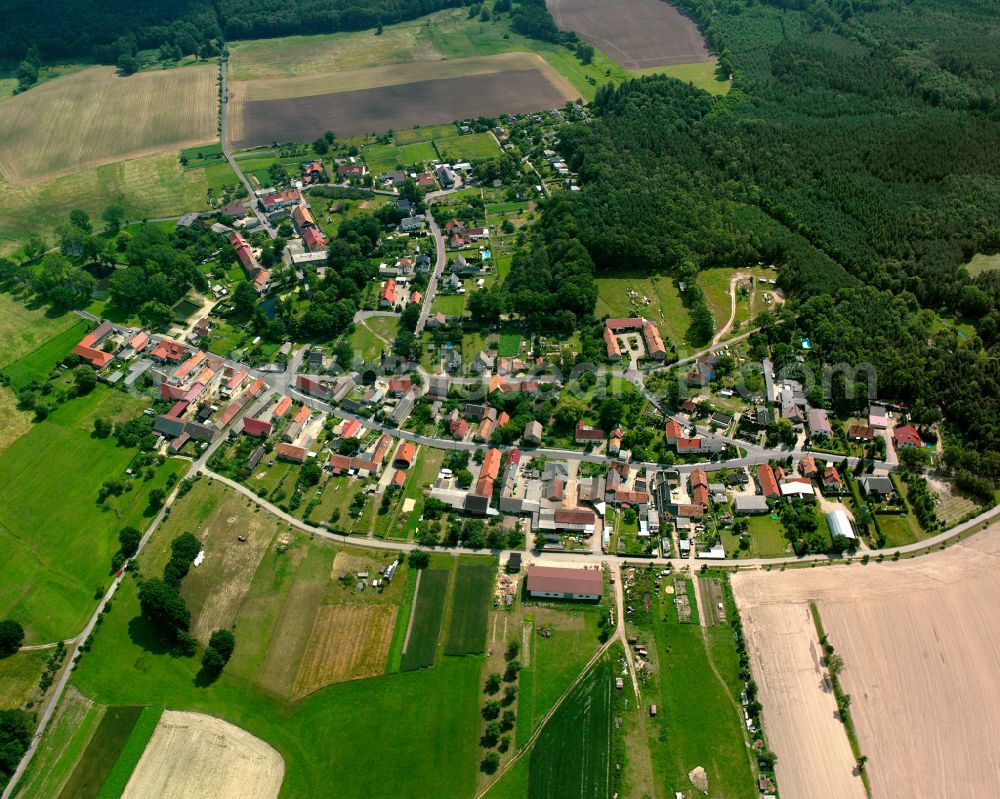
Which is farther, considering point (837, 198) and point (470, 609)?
point (837, 198)

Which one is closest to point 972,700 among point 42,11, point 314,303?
point 314,303

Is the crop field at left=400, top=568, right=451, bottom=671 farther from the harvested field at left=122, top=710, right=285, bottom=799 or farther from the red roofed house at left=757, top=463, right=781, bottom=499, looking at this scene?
the red roofed house at left=757, top=463, right=781, bottom=499

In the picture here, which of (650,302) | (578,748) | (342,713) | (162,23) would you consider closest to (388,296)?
(650,302)

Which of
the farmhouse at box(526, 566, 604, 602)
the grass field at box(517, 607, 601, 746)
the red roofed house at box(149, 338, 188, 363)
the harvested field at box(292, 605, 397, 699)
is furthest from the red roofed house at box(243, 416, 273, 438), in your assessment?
the grass field at box(517, 607, 601, 746)

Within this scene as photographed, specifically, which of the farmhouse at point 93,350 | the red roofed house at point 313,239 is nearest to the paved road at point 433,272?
the red roofed house at point 313,239

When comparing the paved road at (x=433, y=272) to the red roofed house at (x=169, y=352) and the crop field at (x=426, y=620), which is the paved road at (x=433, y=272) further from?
the crop field at (x=426, y=620)

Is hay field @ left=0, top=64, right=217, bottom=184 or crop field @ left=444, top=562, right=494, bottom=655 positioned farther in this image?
hay field @ left=0, top=64, right=217, bottom=184

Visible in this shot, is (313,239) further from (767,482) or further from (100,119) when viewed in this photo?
(767,482)
